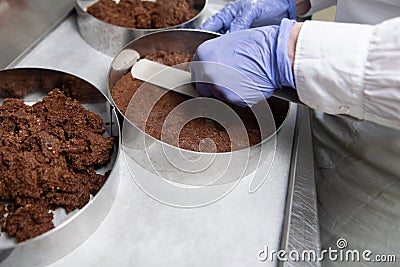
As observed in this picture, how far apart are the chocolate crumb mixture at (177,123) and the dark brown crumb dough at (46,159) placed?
11 cm

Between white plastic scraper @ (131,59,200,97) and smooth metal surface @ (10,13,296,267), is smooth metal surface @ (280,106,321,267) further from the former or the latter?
white plastic scraper @ (131,59,200,97)

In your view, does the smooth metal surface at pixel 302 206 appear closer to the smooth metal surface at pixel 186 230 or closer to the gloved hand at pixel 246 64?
the smooth metal surface at pixel 186 230

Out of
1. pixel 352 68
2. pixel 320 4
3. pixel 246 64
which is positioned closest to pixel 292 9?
pixel 320 4

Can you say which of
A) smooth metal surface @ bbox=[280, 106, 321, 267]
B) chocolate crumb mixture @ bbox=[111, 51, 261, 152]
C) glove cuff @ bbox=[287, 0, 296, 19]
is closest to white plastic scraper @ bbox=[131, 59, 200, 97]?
chocolate crumb mixture @ bbox=[111, 51, 261, 152]

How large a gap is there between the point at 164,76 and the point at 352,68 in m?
0.50

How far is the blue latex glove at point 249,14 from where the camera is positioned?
3.76 ft

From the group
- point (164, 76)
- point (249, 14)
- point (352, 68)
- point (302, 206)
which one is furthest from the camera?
point (249, 14)

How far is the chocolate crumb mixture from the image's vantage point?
3.05ft

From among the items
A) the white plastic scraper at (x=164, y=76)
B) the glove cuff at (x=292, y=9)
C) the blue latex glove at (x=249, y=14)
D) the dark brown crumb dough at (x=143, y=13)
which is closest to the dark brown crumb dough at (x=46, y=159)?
the white plastic scraper at (x=164, y=76)

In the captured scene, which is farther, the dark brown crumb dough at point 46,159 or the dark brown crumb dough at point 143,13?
the dark brown crumb dough at point 143,13

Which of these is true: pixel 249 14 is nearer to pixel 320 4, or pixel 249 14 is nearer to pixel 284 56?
pixel 320 4

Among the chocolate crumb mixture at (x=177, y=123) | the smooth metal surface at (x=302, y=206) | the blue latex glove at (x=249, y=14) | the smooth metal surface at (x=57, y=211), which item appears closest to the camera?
the smooth metal surface at (x=57, y=211)

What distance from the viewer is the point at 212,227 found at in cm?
83

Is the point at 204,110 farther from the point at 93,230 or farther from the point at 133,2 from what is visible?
the point at 133,2
